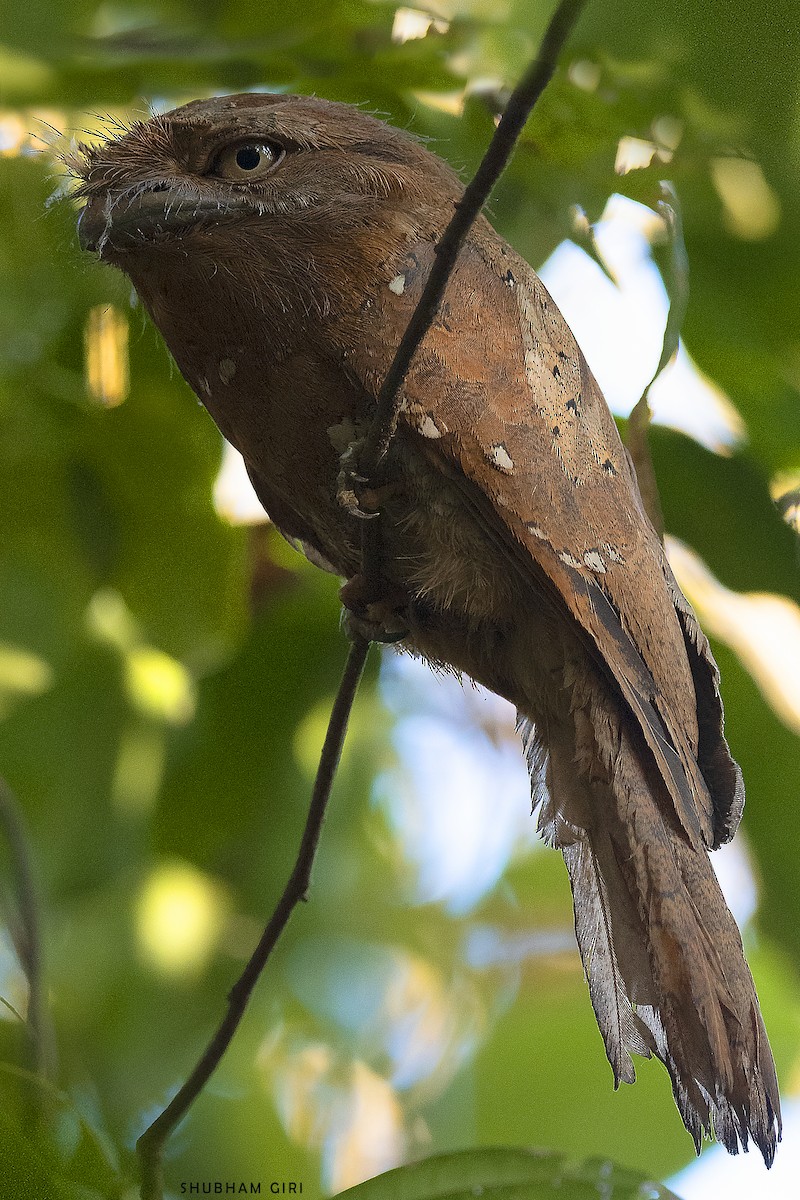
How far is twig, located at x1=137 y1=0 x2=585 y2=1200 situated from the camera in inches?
30.9

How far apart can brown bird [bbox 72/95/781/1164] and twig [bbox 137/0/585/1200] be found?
0.07m

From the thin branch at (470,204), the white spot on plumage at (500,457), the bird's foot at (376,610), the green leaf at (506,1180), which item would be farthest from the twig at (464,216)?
the green leaf at (506,1180)

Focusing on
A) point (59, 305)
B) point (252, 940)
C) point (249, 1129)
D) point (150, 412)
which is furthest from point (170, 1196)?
point (59, 305)

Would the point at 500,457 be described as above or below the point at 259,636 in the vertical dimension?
below

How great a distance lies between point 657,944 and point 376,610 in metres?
0.55

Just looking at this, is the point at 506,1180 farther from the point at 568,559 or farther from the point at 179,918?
the point at 179,918

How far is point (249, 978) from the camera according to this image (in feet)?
4.77

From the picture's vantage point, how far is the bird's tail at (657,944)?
3.50ft

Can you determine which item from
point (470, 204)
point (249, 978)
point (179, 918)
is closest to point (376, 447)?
point (470, 204)

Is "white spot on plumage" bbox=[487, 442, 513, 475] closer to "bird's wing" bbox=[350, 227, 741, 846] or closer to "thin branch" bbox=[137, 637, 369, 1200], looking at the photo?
"bird's wing" bbox=[350, 227, 741, 846]

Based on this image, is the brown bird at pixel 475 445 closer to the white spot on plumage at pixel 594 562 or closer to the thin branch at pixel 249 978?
the white spot on plumage at pixel 594 562

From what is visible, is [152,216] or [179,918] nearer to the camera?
[152,216]

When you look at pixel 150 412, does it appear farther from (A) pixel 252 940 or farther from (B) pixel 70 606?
(A) pixel 252 940

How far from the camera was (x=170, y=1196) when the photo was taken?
1.76 meters
